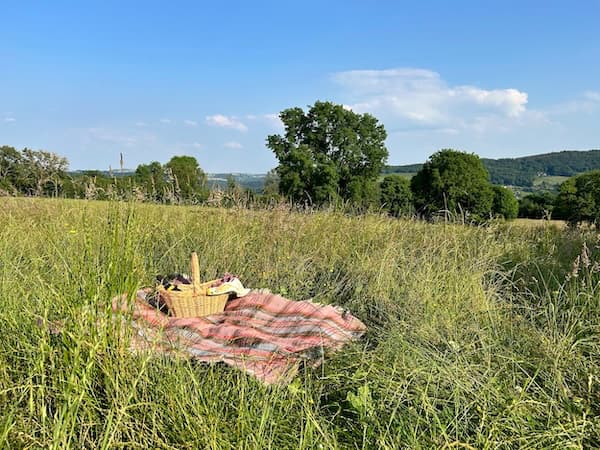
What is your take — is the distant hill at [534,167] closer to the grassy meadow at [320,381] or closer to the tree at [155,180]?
the tree at [155,180]

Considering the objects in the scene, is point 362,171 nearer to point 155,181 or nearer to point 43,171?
point 155,181

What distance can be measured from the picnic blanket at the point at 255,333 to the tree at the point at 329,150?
25.6 metres

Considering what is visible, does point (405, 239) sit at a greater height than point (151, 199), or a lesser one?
lesser

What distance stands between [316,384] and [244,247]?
2.47 m

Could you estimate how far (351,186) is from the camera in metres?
29.2

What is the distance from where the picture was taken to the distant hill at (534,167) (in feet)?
110

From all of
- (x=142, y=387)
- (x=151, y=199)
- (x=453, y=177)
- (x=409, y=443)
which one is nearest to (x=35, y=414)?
(x=142, y=387)

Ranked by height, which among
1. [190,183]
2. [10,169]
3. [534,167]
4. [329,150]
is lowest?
[190,183]

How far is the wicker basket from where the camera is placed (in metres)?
2.80

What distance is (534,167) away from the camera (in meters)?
42.1

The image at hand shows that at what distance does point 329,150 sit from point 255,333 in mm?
29124

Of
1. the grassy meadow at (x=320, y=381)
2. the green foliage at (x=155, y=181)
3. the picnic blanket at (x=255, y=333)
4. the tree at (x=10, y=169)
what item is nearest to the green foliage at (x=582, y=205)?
the grassy meadow at (x=320, y=381)

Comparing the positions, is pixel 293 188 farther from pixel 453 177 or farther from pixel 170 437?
pixel 170 437

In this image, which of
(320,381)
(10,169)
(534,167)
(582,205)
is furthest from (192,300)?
(534,167)
